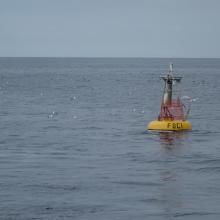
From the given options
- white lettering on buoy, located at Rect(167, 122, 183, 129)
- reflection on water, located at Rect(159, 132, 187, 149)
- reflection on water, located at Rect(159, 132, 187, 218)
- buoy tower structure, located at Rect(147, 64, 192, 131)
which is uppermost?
buoy tower structure, located at Rect(147, 64, 192, 131)

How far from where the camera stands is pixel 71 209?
31766 millimetres

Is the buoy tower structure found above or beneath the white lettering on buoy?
above

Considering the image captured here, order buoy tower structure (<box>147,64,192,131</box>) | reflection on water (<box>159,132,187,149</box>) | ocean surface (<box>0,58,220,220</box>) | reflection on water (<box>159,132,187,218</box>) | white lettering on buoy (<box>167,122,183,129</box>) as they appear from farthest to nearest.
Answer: white lettering on buoy (<box>167,122,183,129</box>) → buoy tower structure (<box>147,64,192,131</box>) → reflection on water (<box>159,132,187,149</box>) → reflection on water (<box>159,132,187,218</box>) → ocean surface (<box>0,58,220,220</box>)

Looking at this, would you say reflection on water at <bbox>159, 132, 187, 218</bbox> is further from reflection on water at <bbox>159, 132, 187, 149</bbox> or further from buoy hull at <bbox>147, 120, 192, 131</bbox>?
buoy hull at <bbox>147, 120, 192, 131</bbox>

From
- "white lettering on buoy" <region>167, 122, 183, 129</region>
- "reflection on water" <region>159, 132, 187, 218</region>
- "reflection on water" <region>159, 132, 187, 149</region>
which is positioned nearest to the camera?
"reflection on water" <region>159, 132, 187, 218</region>

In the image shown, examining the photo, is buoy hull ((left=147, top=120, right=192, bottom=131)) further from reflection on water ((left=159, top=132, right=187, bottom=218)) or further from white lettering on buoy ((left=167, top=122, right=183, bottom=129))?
reflection on water ((left=159, top=132, right=187, bottom=218))

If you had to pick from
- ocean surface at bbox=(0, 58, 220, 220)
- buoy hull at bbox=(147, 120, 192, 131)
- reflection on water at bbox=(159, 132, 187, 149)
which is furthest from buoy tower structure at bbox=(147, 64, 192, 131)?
ocean surface at bbox=(0, 58, 220, 220)

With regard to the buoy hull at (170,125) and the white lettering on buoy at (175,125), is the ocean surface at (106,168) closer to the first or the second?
the buoy hull at (170,125)

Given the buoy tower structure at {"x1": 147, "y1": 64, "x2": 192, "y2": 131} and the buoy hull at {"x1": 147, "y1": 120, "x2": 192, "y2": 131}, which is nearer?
the buoy tower structure at {"x1": 147, "y1": 64, "x2": 192, "y2": 131}

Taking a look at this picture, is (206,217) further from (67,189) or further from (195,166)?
(195,166)

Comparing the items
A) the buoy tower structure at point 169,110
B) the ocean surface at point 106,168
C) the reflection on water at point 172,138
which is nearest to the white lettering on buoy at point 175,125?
the buoy tower structure at point 169,110

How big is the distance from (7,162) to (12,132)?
15374mm

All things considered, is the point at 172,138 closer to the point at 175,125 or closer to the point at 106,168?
the point at 175,125

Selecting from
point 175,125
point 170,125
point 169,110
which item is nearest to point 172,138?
point 170,125
